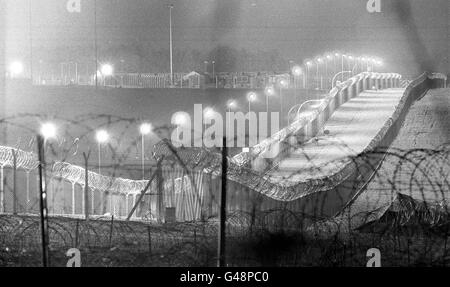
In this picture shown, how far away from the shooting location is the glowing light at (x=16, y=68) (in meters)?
10.4

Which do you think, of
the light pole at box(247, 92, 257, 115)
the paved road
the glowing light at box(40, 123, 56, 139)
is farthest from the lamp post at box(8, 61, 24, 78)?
the paved road

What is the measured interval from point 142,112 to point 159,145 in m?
1.31

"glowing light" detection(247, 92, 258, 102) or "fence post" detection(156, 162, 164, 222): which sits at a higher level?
"glowing light" detection(247, 92, 258, 102)

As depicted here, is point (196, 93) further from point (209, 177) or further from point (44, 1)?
point (209, 177)

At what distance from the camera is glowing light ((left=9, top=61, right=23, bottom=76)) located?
34.3 ft

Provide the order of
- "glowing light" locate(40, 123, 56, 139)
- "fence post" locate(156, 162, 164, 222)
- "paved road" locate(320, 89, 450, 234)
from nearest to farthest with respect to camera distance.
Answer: "paved road" locate(320, 89, 450, 234) → "fence post" locate(156, 162, 164, 222) → "glowing light" locate(40, 123, 56, 139)

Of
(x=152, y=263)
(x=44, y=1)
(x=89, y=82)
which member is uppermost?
(x=44, y=1)

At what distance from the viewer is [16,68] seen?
10.5m

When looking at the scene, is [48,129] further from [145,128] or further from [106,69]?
[145,128]

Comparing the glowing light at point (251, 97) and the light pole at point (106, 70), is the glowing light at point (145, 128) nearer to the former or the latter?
the light pole at point (106, 70)

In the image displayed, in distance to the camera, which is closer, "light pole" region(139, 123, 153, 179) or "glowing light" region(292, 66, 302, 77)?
"light pole" region(139, 123, 153, 179)

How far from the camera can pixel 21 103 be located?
10.4 meters

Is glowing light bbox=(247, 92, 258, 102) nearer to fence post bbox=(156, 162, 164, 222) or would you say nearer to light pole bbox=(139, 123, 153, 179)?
light pole bbox=(139, 123, 153, 179)
